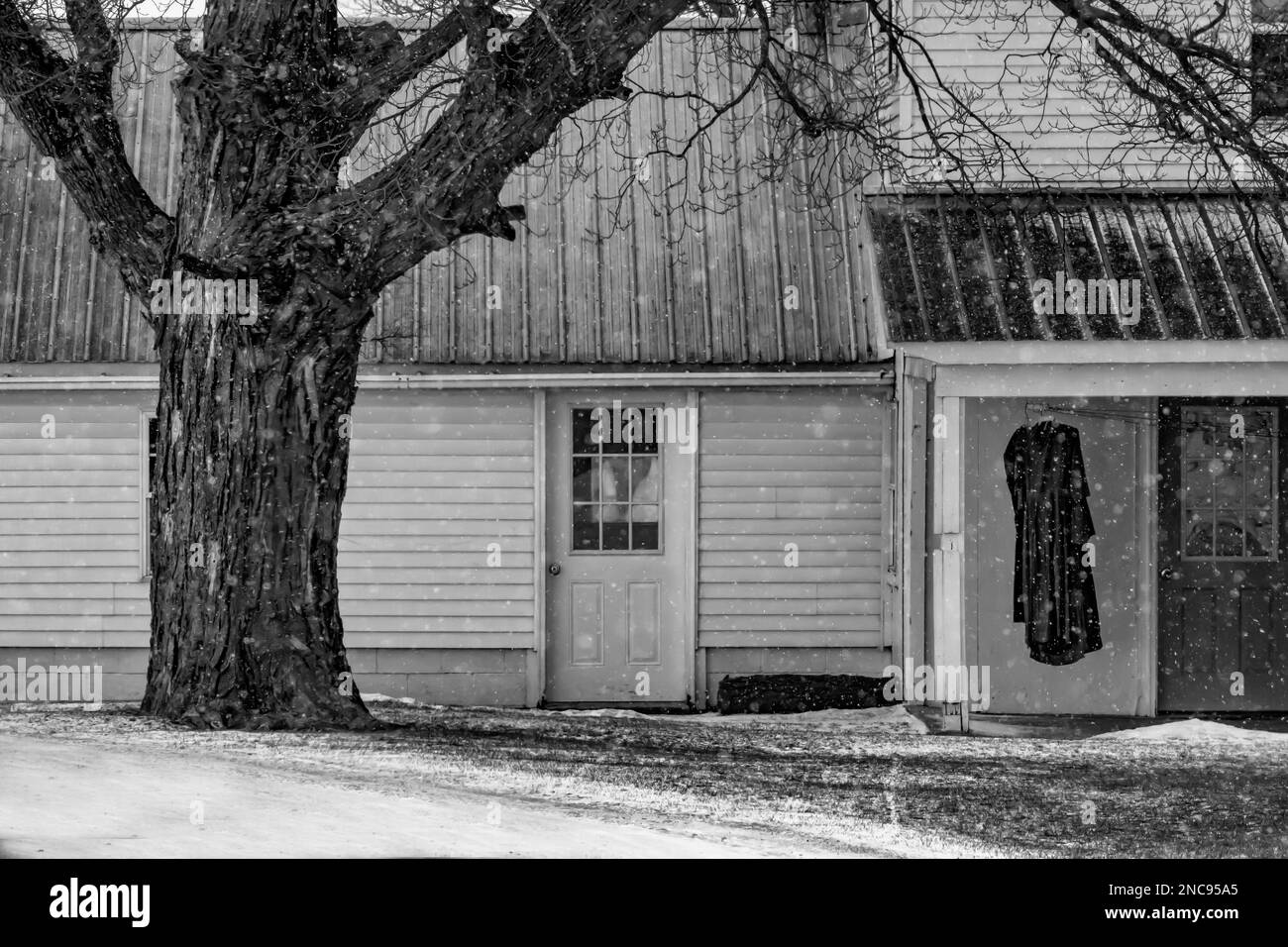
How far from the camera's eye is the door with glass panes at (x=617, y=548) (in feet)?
41.1

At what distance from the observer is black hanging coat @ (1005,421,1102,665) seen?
11648 mm

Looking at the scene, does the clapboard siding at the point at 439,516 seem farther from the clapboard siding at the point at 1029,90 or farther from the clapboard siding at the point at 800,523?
the clapboard siding at the point at 1029,90

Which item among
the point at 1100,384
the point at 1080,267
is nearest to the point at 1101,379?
the point at 1100,384

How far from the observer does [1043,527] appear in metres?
11.6

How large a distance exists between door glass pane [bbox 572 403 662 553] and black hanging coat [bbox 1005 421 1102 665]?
3.07m

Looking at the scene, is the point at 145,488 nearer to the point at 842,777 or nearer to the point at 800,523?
the point at 800,523

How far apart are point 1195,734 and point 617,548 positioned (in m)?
4.90

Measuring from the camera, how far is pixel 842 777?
7.84 metres

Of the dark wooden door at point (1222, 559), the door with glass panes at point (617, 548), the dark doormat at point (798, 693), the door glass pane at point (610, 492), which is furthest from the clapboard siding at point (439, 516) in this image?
the dark wooden door at point (1222, 559)

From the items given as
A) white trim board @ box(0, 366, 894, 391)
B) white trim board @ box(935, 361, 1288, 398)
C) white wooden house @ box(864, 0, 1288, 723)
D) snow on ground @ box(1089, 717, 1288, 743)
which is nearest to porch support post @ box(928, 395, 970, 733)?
white wooden house @ box(864, 0, 1288, 723)

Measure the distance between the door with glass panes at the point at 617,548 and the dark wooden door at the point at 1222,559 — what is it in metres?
4.04

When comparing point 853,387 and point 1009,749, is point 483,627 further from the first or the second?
point 1009,749

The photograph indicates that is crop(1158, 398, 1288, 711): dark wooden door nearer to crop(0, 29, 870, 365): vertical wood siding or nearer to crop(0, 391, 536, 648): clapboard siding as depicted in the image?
crop(0, 29, 870, 365): vertical wood siding
